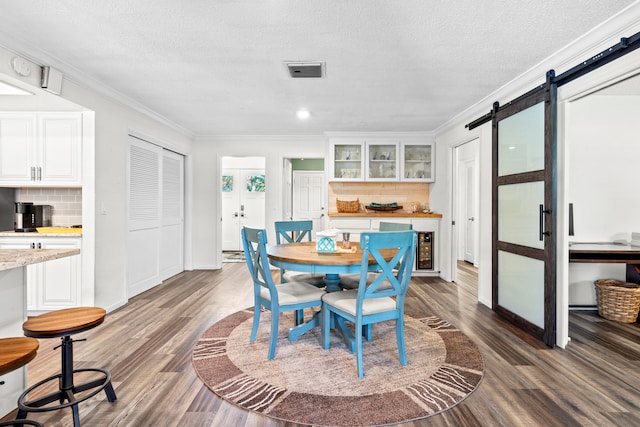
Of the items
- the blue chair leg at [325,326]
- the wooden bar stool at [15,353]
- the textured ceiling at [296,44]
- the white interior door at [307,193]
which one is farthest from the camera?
the white interior door at [307,193]

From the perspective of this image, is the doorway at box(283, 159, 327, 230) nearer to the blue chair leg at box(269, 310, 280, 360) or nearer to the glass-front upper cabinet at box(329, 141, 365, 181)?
the glass-front upper cabinet at box(329, 141, 365, 181)

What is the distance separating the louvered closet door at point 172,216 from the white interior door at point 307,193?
2.85 meters

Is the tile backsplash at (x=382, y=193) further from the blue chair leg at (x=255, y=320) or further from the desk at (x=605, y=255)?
the blue chair leg at (x=255, y=320)

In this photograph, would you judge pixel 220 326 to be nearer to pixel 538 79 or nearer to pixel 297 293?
pixel 297 293

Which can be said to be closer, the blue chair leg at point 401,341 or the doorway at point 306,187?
the blue chair leg at point 401,341

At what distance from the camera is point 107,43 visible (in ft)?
8.10

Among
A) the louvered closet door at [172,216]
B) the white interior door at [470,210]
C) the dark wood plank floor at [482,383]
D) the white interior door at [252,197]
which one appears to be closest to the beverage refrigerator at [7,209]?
the dark wood plank floor at [482,383]

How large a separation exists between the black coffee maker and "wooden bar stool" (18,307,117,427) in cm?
217

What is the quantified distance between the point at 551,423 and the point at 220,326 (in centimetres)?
255

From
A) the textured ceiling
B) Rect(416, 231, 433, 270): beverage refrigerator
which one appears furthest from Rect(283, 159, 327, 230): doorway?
the textured ceiling

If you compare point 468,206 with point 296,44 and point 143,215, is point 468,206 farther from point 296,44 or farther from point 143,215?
point 143,215

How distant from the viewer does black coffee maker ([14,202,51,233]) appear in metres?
3.27

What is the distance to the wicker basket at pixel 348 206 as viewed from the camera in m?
5.60

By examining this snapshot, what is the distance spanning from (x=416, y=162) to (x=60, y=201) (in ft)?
16.4
